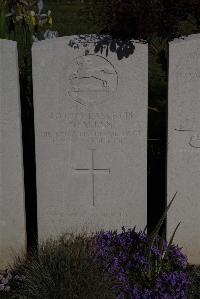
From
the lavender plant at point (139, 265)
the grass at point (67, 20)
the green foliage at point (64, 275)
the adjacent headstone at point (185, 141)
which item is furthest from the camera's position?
the grass at point (67, 20)

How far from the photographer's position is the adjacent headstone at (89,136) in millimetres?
3584

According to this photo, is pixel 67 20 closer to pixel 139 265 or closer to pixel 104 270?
pixel 139 265

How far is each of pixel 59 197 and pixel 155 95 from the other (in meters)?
2.23

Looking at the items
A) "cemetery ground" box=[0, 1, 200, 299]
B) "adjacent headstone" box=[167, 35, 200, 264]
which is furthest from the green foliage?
"adjacent headstone" box=[167, 35, 200, 264]

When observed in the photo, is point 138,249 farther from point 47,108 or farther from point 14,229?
point 47,108

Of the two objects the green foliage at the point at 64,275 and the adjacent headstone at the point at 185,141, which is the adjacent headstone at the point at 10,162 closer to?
Result: the green foliage at the point at 64,275

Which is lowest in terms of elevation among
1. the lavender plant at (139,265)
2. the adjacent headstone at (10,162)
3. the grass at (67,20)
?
the lavender plant at (139,265)

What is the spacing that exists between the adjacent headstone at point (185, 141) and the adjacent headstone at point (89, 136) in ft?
0.66

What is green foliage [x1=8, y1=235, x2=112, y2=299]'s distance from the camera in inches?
123

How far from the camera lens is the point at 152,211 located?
4.59 meters

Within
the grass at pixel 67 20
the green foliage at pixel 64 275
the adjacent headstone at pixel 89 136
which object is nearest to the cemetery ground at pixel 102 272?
the green foliage at pixel 64 275

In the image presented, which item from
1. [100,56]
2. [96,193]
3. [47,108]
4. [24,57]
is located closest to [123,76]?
[100,56]

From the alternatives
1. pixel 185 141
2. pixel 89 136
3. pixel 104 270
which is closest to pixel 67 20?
pixel 89 136

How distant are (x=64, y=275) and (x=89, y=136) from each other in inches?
41.4
